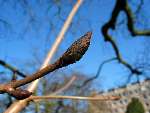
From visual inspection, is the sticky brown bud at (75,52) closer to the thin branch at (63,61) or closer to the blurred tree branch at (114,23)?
the thin branch at (63,61)

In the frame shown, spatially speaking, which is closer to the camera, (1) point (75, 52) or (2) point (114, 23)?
(1) point (75, 52)

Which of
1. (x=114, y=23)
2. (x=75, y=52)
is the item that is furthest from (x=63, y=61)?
(x=114, y=23)

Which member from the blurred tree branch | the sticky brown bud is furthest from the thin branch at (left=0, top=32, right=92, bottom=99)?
the blurred tree branch

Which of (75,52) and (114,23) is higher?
(114,23)

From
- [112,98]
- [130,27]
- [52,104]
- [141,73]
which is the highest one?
[52,104]

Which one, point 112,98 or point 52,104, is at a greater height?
point 52,104

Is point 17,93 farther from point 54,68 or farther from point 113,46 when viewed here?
point 113,46

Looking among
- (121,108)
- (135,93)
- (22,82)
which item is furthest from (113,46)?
(121,108)

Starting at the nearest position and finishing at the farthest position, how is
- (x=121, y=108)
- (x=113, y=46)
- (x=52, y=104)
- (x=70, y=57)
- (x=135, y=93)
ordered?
(x=70, y=57), (x=113, y=46), (x=52, y=104), (x=135, y=93), (x=121, y=108)

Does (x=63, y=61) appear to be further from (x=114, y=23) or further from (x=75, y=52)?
(x=114, y=23)

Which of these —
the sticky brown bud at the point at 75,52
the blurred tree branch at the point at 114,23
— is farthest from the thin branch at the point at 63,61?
the blurred tree branch at the point at 114,23

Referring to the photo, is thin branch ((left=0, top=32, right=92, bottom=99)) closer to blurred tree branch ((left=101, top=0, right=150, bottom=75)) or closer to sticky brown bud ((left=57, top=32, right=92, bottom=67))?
sticky brown bud ((left=57, top=32, right=92, bottom=67))
